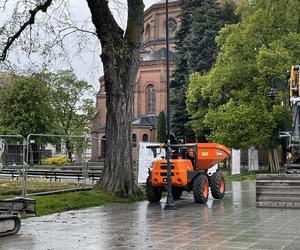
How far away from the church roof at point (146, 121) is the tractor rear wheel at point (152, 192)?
53172 mm

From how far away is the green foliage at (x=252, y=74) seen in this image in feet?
134

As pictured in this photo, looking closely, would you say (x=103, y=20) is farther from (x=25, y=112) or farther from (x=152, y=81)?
(x=152, y=81)

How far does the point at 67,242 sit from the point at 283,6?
40.0 ft

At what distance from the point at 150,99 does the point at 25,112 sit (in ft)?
62.1

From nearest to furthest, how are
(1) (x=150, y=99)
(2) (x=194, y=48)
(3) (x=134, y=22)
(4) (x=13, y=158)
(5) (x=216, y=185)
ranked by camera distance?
(4) (x=13, y=158) → (5) (x=216, y=185) → (3) (x=134, y=22) → (2) (x=194, y=48) → (1) (x=150, y=99)

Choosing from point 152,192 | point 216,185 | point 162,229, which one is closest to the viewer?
point 162,229

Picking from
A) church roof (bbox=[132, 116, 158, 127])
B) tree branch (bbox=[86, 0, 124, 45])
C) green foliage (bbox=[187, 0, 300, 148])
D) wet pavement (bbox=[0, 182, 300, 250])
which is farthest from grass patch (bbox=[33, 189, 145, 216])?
church roof (bbox=[132, 116, 158, 127])

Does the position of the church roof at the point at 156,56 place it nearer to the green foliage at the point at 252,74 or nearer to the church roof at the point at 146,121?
the church roof at the point at 146,121

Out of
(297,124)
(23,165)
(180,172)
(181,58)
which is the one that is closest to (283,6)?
(297,124)

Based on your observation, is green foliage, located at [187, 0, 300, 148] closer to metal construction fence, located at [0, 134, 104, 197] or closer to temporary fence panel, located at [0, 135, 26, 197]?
metal construction fence, located at [0, 134, 104, 197]

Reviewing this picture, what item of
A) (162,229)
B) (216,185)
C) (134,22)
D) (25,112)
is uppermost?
(25,112)

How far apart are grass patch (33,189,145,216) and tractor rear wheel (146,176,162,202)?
750 millimetres

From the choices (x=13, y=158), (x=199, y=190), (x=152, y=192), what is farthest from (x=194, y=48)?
(x=13, y=158)

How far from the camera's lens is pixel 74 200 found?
17.5m
